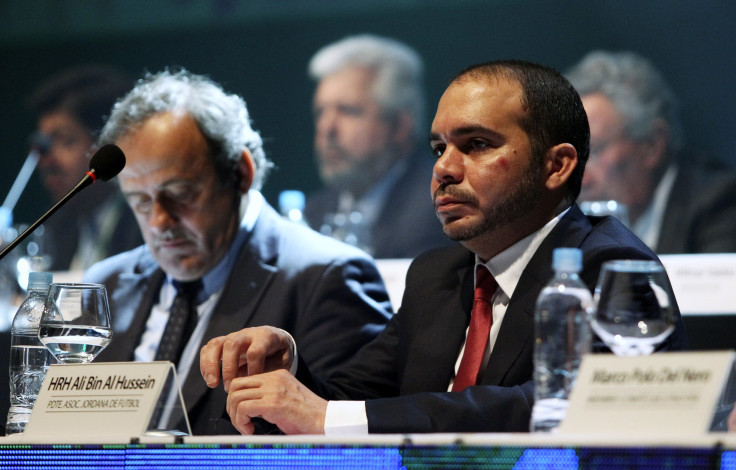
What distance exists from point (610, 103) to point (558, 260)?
3130 millimetres

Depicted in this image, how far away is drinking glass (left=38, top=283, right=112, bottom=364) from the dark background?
2.34 m

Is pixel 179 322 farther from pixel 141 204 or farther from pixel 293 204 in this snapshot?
pixel 293 204

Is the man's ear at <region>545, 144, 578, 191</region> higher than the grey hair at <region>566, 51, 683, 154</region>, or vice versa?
the grey hair at <region>566, 51, 683, 154</region>

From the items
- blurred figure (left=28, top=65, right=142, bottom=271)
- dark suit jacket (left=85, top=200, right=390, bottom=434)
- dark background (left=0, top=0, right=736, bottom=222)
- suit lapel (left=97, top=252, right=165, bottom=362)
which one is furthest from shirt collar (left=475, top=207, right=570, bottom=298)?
blurred figure (left=28, top=65, right=142, bottom=271)

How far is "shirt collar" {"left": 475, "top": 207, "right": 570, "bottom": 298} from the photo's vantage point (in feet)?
6.81

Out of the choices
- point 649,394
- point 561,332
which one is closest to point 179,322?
point 561,332

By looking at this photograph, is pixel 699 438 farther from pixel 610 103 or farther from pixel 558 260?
pixel 610 103

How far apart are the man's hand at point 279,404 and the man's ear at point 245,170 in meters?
1.37

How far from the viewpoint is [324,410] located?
1.67 metres

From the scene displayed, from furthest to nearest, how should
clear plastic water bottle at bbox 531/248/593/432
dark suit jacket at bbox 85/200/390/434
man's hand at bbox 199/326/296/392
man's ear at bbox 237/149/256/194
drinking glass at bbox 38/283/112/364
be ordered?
man's ear at bbox 237/149/256/194 → dark suit jacket at bbox 85/200/390/434 → drinking glass at bbox 38/283/112/364 → man's hand at bbox 199/326/296/392 → clear plastic water bottle at bbox 531/248/593/432

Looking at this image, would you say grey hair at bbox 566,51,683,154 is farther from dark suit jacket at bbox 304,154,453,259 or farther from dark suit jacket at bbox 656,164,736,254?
dark suit jacket at bbox 304,154,453,259

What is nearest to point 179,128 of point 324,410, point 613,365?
point 324,410

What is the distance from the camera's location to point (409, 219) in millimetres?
4512

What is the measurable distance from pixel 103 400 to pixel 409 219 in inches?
121
